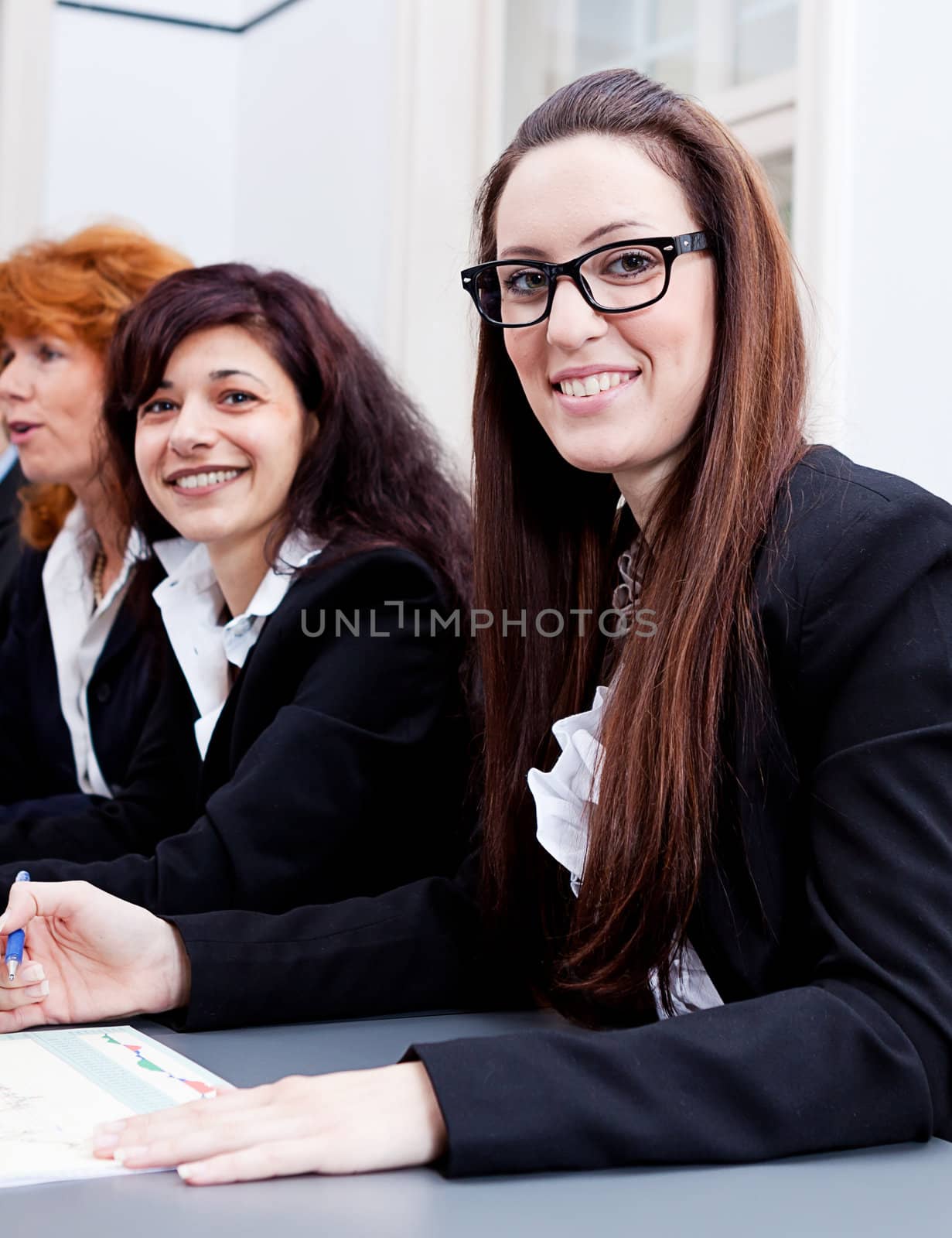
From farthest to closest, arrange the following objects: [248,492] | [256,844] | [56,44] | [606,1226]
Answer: [56,44] < [248,492] < [256,844] < [606,1226]

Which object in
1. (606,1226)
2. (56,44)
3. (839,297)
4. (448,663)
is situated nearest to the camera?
(606,1226)

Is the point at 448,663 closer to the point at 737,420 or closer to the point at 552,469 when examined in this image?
→ the point at 552,469

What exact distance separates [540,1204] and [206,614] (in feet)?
3.93

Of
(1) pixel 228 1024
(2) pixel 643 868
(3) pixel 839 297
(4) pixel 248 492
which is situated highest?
(3) pixel 839 297

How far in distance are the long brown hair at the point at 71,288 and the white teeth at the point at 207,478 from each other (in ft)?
2.28

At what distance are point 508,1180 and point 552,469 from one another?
0.64m

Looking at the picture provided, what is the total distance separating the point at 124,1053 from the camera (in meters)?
1.05

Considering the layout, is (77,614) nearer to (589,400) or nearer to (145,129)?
(589,400)

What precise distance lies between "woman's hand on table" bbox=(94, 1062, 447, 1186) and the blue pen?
1.07 ft

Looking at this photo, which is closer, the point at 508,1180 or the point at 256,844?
the point at 508,1180

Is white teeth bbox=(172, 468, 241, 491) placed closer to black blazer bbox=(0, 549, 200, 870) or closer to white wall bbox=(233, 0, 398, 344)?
black blazer bbox=(0, 549, 200, 870)

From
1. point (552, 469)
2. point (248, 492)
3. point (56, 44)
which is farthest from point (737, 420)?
point (56, 44)

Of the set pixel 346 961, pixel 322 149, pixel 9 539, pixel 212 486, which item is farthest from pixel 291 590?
pixel 322 149

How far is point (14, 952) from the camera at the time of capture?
113 cm
